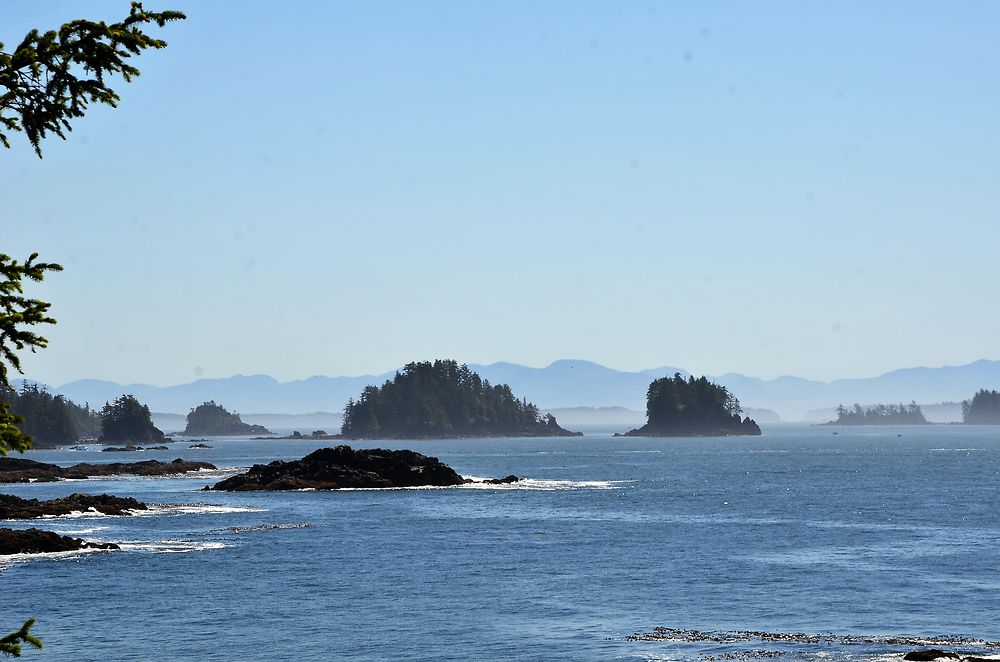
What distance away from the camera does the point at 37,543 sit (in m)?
72.1

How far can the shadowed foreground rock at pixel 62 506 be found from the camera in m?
92.1

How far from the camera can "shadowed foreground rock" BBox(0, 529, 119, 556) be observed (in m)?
71.6

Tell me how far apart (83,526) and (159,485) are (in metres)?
56.9

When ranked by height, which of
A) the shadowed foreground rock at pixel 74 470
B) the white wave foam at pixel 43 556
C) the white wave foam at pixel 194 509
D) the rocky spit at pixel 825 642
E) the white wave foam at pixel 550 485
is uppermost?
the shadowed foreground rock at pixel 74 470

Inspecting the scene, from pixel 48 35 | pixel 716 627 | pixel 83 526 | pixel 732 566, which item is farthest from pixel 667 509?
pixel 48 35

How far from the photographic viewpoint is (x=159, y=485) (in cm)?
14475

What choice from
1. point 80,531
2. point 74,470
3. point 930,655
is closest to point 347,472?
point 74,470

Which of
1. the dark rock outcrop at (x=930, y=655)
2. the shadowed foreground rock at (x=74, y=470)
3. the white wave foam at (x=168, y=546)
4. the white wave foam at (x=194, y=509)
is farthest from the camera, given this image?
the shadowed foreground rock at (x=74, y=470)

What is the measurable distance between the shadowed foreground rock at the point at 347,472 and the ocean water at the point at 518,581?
2310 cm

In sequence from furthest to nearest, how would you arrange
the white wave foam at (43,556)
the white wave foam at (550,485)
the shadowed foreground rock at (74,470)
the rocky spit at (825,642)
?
the shadowed foreground rock at (74,470) → the white wave foam at (550,485) → the white wave foam at (43,556) → the rocky spit at (825,642)

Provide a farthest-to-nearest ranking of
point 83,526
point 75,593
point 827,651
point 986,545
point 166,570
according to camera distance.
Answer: point 83,526
point 986,545
point 166,570
point 75,593
point 827,651

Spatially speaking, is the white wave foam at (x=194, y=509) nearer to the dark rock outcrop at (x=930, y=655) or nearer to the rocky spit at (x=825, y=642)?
the rocky spit at (x=825, y=642)

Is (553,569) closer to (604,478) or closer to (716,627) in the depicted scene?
(716,627)

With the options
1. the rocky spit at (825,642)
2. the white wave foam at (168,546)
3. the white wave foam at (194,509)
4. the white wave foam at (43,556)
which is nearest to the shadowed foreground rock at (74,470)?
the white wave foam at (194,509)
